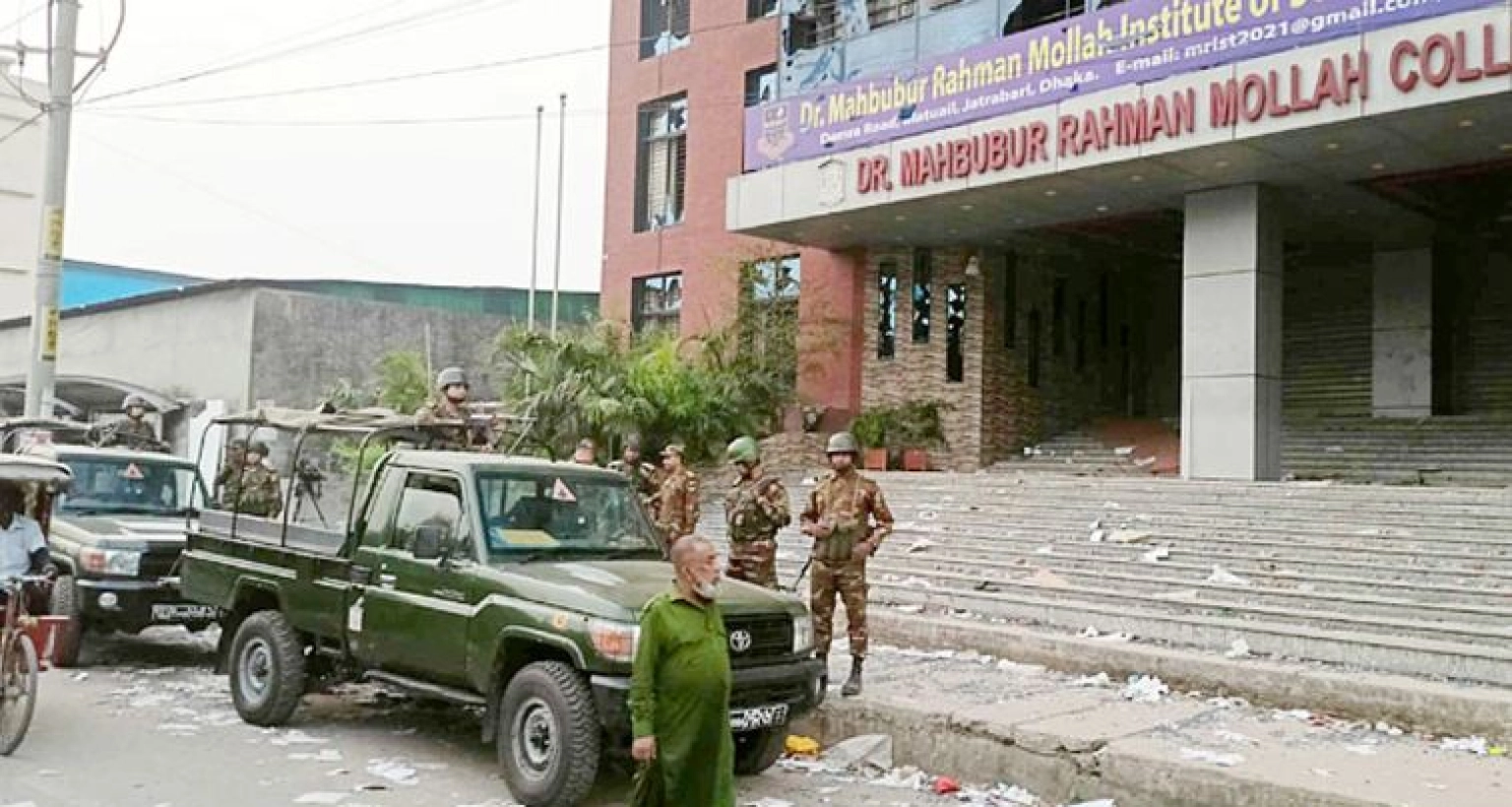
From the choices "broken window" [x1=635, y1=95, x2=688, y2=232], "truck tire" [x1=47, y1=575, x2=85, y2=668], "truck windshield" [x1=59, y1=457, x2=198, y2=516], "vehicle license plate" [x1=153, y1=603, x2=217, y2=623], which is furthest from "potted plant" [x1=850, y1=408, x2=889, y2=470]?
"truck tire" [x1=47, y1=575, x2=85, y2=668]

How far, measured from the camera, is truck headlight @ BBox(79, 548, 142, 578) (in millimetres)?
10281

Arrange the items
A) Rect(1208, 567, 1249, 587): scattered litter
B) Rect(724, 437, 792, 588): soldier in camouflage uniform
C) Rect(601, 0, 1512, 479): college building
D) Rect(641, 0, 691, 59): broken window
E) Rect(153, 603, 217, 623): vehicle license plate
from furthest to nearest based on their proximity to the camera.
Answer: Rect(641, 0, 691, 59): broken window < Rect(601, 0, 1512, 479): college building < Rect(1208, 567, 1249, 587): scattered litter < Rect(153, 603, 217, 623): vehicle license plate < Rect(724, 437, 792, 588): soldier in camouflage uniform

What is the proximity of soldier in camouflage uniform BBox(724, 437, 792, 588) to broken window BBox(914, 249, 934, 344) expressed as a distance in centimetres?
1356

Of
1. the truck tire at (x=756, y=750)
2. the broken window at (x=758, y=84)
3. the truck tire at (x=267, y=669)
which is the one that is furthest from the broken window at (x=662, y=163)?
the truck tire at (x=756, y=750)

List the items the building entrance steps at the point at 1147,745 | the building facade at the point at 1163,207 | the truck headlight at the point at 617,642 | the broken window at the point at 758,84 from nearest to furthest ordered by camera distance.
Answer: the building entrance steps at the point at 1147,745, the truck headlight at the point at 617,642, the building facade at the point at 1163,207, the broken window at the point at 758,84

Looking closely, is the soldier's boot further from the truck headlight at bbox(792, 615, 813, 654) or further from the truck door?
the truck door

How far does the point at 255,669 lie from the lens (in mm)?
8555

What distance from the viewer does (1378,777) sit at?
6.33 m

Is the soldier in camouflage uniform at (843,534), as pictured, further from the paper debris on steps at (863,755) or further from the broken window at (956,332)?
the broken window at (956,332)

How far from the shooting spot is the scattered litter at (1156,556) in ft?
40.6

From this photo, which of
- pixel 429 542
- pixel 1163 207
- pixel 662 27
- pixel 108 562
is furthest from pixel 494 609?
pixel 662 27

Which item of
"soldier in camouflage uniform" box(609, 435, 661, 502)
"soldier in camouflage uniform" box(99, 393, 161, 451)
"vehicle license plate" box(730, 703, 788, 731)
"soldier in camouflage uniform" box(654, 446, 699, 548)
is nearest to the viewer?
"vehicle license plate" box(730, 703, 788, 731)

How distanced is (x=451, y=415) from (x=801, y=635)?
371 centimetres

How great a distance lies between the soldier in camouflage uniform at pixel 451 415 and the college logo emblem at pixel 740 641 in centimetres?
345
